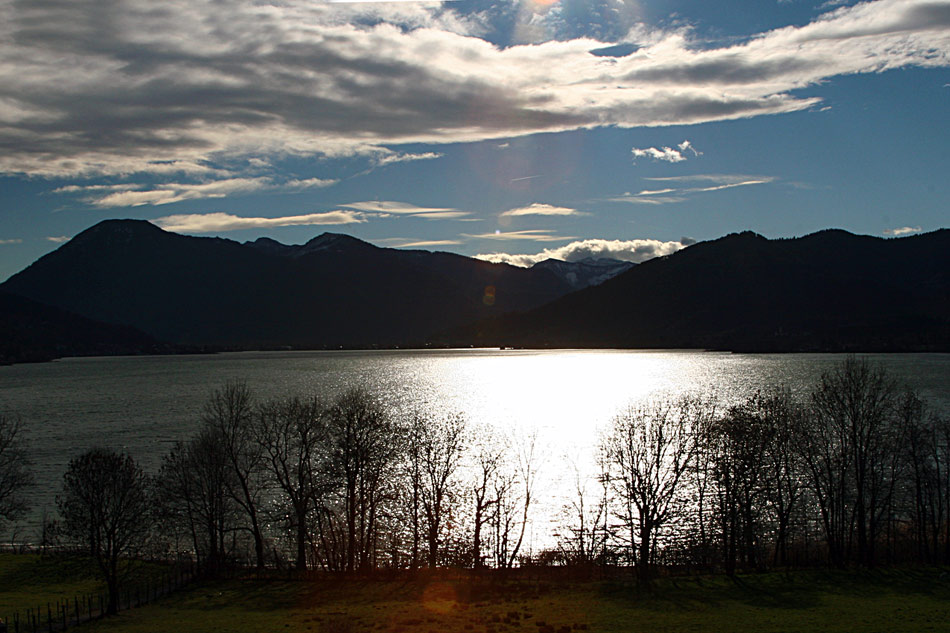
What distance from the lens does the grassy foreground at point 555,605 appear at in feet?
125

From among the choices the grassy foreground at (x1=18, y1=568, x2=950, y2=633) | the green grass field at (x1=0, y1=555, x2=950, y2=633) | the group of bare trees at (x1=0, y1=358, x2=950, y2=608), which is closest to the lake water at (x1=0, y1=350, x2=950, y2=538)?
the group of bare trees at (x1=0, y1=358, x2=950, y2=608)

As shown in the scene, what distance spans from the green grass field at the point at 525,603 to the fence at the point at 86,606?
1464 mm

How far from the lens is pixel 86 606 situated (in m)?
45.3

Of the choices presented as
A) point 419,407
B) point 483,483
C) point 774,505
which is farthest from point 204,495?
point 419,407

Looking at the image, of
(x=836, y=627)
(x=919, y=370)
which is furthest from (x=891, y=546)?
(x=919, y=370)

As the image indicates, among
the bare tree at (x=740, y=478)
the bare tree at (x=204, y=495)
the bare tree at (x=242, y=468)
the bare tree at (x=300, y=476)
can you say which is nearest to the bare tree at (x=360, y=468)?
the bare tree at (x=300, y=476)

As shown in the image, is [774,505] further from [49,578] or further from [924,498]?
[49,578]

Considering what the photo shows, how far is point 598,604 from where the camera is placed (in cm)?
4325

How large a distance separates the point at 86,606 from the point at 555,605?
2928 centimetres

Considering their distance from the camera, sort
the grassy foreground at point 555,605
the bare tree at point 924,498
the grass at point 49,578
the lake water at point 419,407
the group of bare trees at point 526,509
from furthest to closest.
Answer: the lake water at point 419,407
the bare tree at point 924,498
the group of bare trees at point 526,509
the grass at point 49,578
the grassy foreground at point 555,605

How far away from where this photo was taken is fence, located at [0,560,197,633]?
3994cm

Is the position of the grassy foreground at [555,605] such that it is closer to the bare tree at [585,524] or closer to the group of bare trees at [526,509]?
the group of bare trees at [526,509]

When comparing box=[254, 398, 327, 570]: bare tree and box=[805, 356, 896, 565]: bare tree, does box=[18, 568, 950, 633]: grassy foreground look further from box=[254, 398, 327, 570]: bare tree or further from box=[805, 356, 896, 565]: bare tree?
box=[254, 398, 327, 570]: bare tree

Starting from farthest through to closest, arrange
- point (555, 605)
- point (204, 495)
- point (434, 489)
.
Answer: point (434, 489) → point (204, 495) → point (555, 605)
